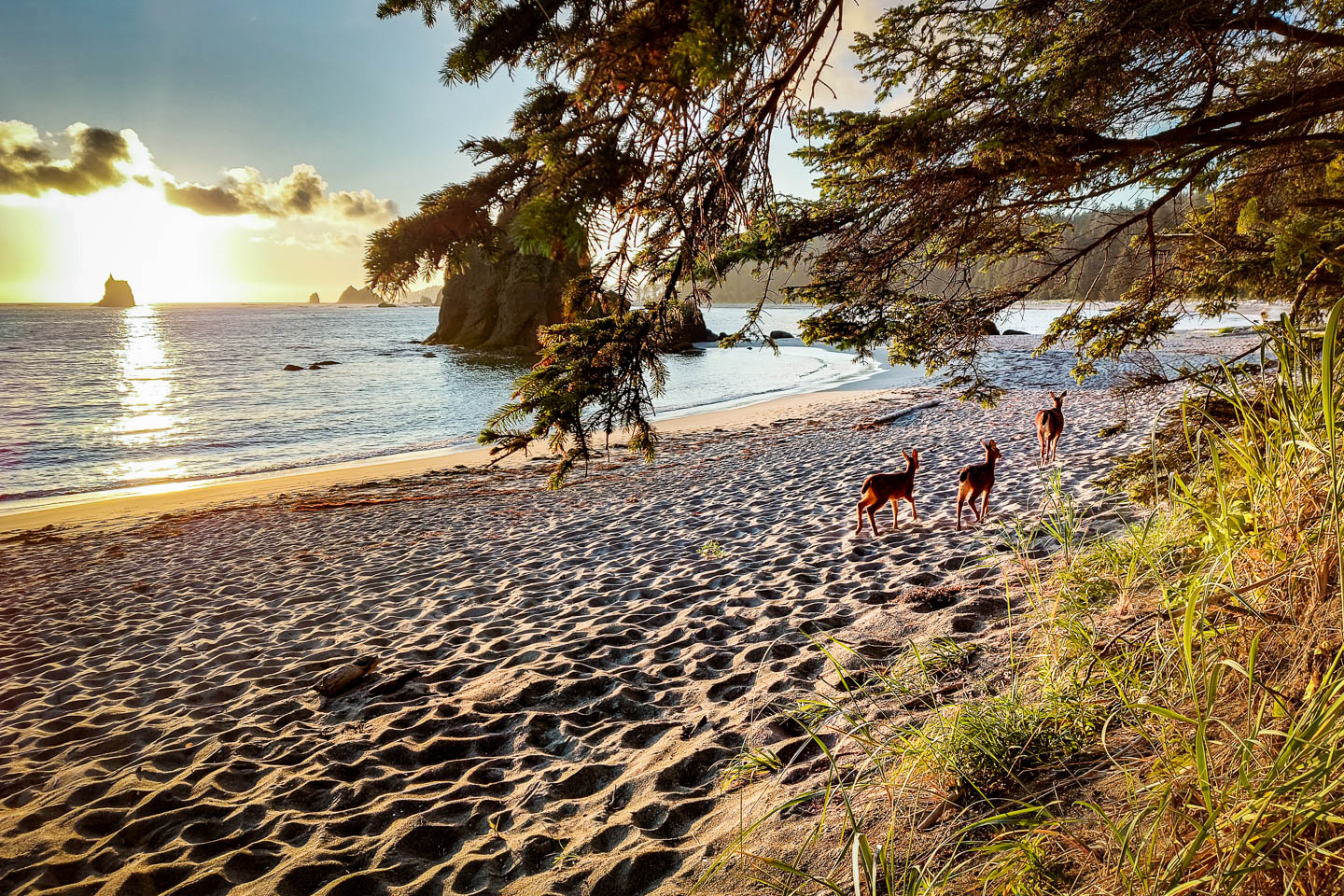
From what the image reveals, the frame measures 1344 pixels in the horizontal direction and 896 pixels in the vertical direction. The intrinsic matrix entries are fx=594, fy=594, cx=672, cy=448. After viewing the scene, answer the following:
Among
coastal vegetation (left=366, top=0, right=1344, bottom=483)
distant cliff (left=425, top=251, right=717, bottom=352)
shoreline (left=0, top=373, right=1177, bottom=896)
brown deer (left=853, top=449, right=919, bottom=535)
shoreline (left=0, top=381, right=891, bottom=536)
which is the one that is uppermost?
distant cliff (left=425, top=251, right=717, bottom=352)

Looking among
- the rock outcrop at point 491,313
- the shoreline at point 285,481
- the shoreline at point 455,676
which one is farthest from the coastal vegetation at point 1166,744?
the rock outcrop at point 491,313

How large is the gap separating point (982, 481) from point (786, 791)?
431cm

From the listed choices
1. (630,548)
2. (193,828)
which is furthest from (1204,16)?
(193,828)

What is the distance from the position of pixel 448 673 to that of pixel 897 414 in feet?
44.2

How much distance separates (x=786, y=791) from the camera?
280 cm

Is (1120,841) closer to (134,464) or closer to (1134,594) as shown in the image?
(1134,594)

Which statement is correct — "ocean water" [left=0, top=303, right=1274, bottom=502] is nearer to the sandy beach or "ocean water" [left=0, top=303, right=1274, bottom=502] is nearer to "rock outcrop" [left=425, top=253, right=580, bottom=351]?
the sandy beach

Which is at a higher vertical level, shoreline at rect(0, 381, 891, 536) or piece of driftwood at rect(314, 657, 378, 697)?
shoreline at rect(0, 381, 891, 536)

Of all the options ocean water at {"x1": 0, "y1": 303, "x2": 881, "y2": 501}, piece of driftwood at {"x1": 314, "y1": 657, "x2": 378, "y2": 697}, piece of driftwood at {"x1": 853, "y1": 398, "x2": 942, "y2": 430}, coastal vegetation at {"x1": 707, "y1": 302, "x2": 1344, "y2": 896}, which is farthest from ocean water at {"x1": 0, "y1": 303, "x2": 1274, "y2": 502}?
piece of driftwood at {"x1": 853, "y1": 398, "x2": 942, "y2": 430}

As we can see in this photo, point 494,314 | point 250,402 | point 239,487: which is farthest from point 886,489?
point 494,314

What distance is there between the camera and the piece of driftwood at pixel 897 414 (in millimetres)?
14539

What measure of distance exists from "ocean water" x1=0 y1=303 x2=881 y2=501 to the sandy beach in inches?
237

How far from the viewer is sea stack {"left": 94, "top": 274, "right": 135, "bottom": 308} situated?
173500 millimetres

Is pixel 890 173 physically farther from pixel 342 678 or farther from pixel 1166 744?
pixel 342 678
